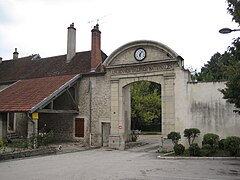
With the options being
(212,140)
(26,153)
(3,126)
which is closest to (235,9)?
(212,140)

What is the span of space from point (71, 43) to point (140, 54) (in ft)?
26.8

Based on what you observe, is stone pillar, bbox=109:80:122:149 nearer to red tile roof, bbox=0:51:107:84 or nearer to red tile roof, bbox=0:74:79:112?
red tile roof, bbox=0:51:107:84

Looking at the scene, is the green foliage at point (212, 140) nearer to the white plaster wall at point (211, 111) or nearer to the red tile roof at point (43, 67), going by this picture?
the white plaster wall at point (211, 111)

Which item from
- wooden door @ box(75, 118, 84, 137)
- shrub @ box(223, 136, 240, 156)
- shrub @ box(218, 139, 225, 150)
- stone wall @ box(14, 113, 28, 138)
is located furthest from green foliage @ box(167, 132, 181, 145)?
stone wall @ box(14, 113, 28, 138)

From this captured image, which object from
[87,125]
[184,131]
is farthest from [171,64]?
[87,125]

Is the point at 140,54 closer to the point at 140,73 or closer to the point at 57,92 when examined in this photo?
the point at 140,73

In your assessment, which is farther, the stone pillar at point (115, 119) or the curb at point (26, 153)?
the stone pillar at point (115, 119)

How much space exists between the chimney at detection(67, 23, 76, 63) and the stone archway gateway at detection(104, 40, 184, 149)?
19.4 feet

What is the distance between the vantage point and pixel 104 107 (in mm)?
20094

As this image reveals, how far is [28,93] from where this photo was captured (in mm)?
20281

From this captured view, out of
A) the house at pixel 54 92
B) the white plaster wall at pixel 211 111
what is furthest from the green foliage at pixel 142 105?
the white plaster wall at pixel 211 111

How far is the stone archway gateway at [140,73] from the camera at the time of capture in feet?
57.4

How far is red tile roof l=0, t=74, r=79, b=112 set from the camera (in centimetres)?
Result: 1833

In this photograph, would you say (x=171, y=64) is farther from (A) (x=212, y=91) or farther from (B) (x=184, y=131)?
(B) (x=184, y=131)
